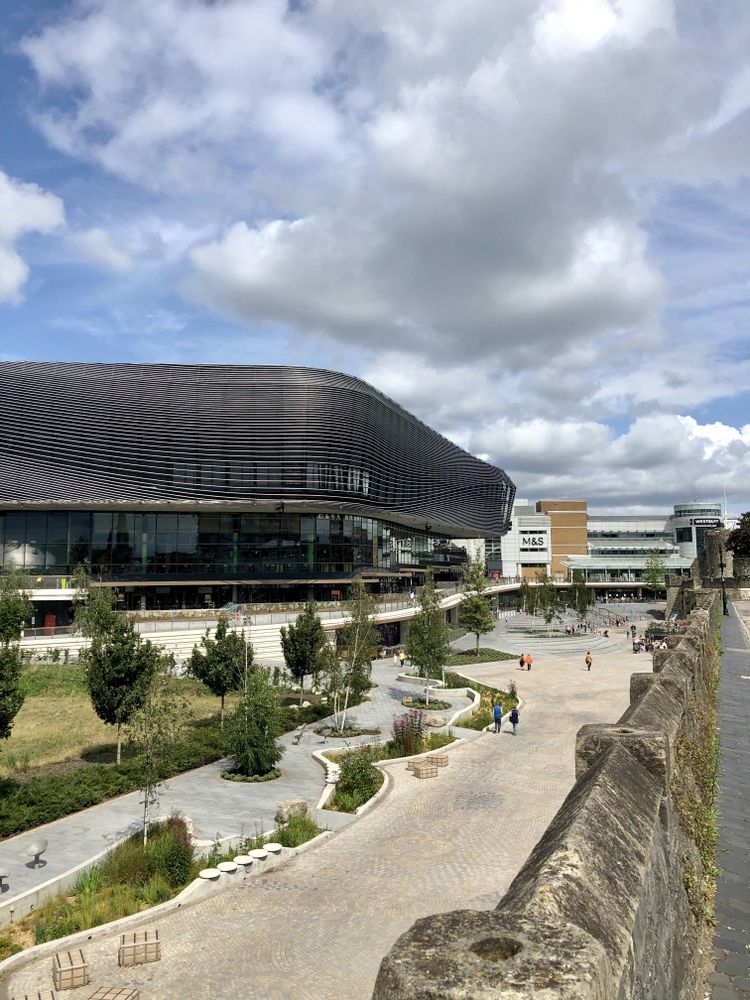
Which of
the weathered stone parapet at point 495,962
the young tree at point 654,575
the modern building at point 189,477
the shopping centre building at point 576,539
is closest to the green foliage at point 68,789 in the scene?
the weathered stone parapet at point 495,962

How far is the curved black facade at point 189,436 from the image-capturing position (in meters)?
67.1

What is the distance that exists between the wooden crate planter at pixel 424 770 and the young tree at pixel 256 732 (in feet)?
13.3

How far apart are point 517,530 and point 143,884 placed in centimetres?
12483

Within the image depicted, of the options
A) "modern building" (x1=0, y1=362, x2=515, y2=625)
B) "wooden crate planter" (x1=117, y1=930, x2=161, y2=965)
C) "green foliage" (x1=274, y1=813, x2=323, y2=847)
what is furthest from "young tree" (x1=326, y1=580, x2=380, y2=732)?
"modern building" (x1=0, y1=362, x2=515, y2=625)

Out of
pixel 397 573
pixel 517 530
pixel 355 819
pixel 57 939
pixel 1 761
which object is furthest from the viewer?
pixel 517 530

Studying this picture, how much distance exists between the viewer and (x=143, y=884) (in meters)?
12.9

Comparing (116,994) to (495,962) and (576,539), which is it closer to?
(495,962)

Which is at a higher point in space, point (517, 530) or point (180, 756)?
point (517, 530)

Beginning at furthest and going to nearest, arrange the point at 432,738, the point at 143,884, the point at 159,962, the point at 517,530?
1. the point at 517,530
2. the point at 432,738
3. the point at 143,884
4. the point at 159,962

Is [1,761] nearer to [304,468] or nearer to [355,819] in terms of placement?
[355,819]

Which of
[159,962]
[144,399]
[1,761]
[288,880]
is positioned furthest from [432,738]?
[144,399]

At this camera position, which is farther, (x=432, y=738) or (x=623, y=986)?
(x=432, y=738)

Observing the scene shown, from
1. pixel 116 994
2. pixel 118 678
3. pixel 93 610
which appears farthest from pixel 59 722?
pixel 116 994

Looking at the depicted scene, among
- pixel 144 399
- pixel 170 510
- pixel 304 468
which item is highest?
pixel 144 399
